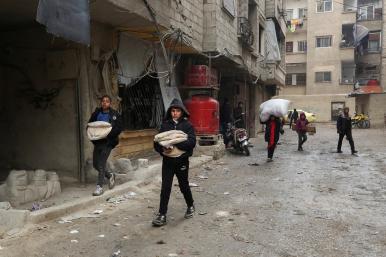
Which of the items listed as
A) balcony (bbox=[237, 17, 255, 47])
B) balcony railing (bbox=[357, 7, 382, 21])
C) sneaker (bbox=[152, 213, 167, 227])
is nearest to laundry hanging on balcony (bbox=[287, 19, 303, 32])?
balcony railing (bbox=[357, 7, 382, 21])

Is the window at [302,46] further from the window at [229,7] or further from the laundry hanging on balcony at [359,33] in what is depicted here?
the window at [229,7]

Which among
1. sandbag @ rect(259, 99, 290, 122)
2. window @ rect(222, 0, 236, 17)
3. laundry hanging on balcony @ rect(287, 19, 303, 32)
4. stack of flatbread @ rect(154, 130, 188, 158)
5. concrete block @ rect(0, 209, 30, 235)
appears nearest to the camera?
concrete block @ rect(0, 209, 30, 235)

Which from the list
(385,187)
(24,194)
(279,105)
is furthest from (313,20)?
(24,194)

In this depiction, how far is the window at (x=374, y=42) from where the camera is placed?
42250 millimetres

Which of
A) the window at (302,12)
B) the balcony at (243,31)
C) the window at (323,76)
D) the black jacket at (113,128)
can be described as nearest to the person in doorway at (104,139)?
the black jacket at (113,128)

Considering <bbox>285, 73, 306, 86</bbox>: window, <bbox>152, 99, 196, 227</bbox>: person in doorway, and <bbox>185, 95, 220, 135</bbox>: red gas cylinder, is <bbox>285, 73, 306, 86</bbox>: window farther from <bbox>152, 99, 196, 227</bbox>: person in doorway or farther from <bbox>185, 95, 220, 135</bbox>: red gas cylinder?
<bbox>152, 99, 196, 227</bbox>: person in doorway

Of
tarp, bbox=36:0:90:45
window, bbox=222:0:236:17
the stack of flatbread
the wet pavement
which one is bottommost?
the wet pavement

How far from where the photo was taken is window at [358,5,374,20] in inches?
1683

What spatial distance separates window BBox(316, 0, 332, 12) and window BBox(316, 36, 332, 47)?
2.79 m

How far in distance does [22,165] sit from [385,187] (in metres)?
7.36

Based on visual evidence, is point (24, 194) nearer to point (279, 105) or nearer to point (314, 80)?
point (279, 105)

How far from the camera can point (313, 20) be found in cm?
4406

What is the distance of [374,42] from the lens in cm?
4281

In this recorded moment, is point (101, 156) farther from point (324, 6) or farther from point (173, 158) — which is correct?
point (324, 6)
